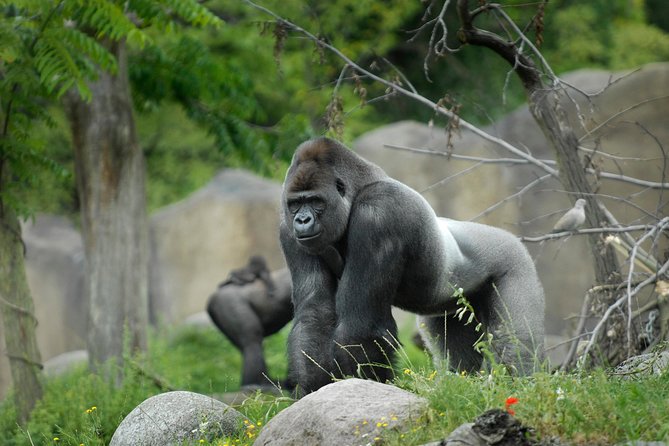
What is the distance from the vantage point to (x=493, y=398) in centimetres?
343

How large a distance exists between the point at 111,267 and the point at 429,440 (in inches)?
197

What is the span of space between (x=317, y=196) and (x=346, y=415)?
1312mm

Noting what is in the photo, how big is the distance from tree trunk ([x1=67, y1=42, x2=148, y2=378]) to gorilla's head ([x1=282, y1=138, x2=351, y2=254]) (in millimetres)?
3537

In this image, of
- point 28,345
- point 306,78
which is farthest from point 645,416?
point 306,78

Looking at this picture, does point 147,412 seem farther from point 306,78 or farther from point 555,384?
point 306,78

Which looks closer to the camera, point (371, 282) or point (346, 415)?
point (346, 415)

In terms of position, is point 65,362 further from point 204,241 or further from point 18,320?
point 18,320

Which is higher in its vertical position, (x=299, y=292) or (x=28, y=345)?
(x=299, y=292)

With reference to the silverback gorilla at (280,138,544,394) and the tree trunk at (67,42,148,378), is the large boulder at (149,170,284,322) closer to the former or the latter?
the tree trunk at (67,42,148,378)

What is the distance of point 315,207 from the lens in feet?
14.6

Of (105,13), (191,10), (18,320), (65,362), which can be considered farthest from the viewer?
(65,362)

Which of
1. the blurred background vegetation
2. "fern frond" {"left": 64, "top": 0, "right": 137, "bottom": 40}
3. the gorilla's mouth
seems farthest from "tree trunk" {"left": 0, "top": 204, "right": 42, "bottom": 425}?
the blurred background vegetation

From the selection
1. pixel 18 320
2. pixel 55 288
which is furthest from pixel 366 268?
pixel 55 288

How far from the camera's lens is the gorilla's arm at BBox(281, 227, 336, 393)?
456 centimetres
